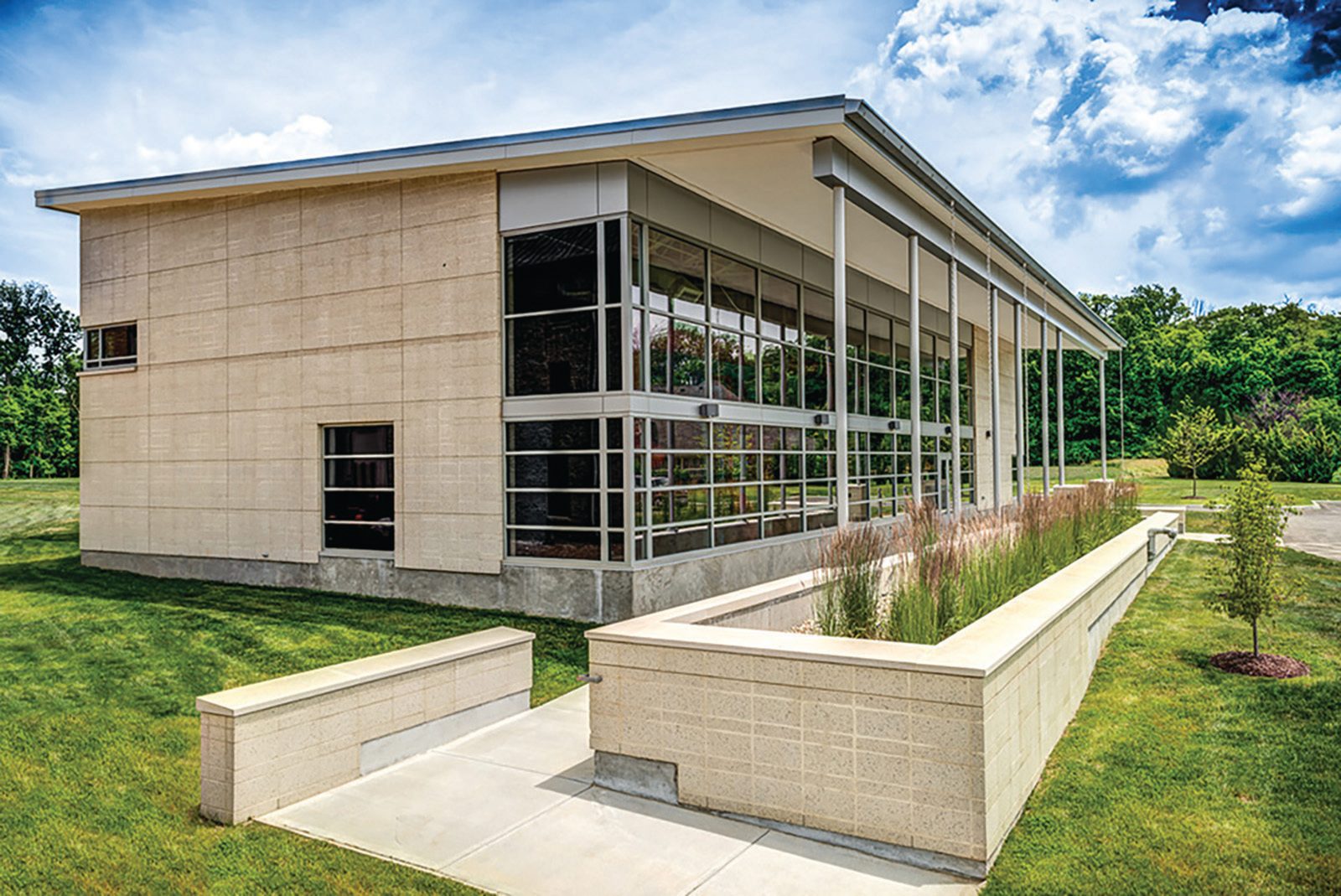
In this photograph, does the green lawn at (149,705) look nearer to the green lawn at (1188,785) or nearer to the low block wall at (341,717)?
the low block wall at (341,717)

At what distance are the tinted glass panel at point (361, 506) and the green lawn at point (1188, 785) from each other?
33.1 ft

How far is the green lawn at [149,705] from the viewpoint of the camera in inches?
198

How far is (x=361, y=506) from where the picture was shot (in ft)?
47.5

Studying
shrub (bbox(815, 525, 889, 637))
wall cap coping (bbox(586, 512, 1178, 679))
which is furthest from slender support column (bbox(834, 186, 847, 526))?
shrub (bbox(815, 525, 889, 637))

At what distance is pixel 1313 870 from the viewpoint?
4812 mm

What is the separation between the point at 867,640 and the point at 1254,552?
220 inches

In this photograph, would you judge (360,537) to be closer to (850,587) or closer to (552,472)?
(552,472)

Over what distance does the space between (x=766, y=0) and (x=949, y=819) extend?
12.9 m

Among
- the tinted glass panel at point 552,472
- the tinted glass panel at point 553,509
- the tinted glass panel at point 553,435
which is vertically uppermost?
the tinted glass panel at point 553,435

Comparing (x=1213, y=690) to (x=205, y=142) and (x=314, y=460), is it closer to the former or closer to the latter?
(x=314, y=460)

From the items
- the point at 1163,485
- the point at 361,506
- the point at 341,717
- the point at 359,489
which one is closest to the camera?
the point at 341,717

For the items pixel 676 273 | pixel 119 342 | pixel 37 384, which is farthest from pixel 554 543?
pixel 37 384

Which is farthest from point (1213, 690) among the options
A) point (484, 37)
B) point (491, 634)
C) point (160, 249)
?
point (160, 249)

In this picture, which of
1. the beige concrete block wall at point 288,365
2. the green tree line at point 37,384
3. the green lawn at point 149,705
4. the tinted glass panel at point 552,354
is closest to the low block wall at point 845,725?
the green lawn at point 149,705
